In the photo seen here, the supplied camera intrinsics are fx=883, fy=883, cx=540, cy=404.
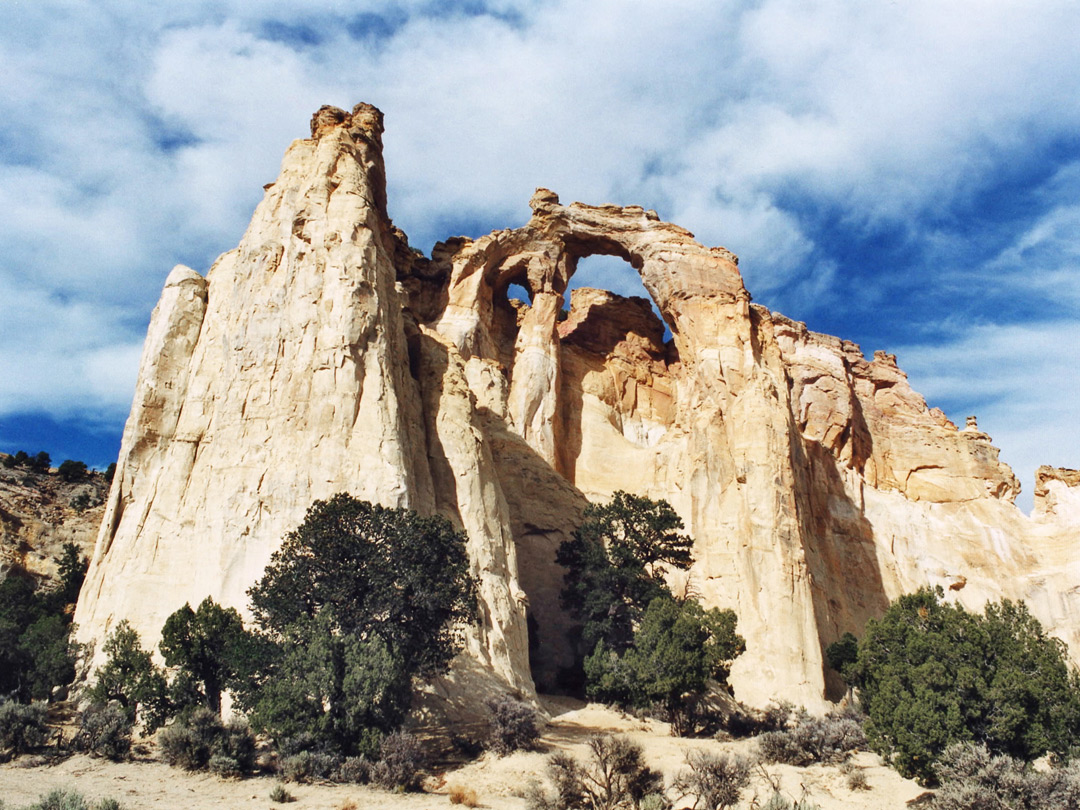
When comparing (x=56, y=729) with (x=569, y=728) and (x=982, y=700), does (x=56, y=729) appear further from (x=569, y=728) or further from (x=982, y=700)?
(x=982, y=700)

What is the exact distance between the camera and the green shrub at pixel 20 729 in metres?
18.7

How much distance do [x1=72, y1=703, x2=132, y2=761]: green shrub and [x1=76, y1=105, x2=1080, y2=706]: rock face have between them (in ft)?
15.7

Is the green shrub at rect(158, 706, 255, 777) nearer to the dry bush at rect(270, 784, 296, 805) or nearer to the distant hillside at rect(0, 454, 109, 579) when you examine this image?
the dry bush at rect(270, 784, 296, 805)

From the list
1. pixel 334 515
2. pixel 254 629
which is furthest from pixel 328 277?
pixel 254 629

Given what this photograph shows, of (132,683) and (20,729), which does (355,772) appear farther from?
(20,729)

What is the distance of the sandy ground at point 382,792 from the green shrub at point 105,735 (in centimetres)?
27

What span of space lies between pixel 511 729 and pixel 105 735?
8.73 meters

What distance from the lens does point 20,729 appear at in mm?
18875

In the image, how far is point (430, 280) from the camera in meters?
43.9

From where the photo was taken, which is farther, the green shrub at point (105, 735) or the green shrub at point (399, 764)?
the green shrub at point (105, 735)

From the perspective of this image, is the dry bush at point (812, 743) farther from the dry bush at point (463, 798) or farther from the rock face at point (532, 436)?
the dry bush at point (463, 798)

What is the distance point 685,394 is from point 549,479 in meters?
9.27

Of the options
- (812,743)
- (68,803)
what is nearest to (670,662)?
(812,743)

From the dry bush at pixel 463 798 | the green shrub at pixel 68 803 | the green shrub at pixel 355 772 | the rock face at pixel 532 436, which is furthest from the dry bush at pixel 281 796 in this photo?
the rock face at pixel 532 436
